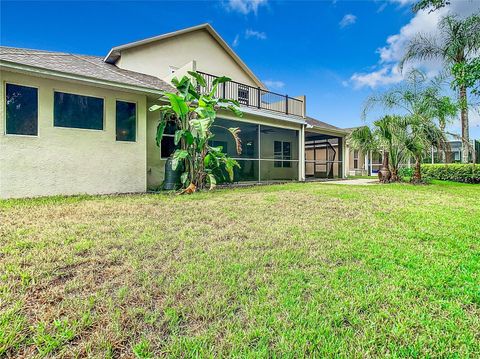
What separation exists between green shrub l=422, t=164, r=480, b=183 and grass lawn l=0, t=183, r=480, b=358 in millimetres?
11708

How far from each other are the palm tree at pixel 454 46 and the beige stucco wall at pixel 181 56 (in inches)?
412

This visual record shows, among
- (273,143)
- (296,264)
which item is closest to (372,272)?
(296,264)

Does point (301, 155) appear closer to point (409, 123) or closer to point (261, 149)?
point (261, 149)

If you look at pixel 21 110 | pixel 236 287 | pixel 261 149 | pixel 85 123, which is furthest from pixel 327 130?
pixel 236 287

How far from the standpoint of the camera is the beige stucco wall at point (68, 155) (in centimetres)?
675

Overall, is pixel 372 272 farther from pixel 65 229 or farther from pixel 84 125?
pixel 84 125

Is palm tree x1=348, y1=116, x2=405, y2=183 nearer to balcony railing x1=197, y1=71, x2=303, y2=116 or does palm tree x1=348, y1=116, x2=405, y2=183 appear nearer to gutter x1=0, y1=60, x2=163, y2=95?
balcony railing x1=197, y1=71, x2=303, y2=116

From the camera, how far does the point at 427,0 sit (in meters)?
12.4

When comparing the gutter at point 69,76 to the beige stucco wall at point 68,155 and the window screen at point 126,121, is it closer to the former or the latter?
the beige stucco wall at point 68,155

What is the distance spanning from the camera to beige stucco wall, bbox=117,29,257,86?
1230cm

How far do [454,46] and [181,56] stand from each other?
14531 millimetres

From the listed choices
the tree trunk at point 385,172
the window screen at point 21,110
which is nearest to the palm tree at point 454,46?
the tree trunk at point 385,172

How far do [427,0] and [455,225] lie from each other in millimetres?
13244

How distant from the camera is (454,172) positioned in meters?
13.9
